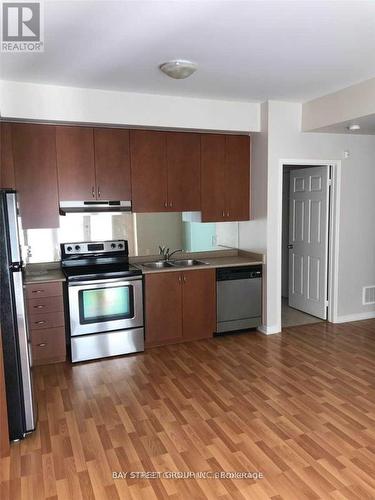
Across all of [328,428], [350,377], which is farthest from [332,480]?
[350,377]

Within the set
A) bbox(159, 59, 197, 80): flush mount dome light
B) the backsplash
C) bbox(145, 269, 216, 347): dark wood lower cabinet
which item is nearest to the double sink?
the backsplash

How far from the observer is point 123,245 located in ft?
14.8

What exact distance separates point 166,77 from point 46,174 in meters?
1.49

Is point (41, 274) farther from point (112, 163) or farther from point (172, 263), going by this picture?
point (172, 263)

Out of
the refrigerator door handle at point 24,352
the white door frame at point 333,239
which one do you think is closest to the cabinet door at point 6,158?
the refrigerator door handle at point 24,352

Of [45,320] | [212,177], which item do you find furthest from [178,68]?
[45,320]

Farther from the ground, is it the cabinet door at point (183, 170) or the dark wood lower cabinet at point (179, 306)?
the cabinet door at point (183, 170)

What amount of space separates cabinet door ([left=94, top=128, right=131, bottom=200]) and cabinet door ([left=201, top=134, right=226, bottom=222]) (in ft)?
2.91

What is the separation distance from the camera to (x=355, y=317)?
507cm

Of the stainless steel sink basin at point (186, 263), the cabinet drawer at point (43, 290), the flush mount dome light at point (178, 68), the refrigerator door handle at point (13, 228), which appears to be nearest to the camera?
the refrigerator door handle at point (13, 228)

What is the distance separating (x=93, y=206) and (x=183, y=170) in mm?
1077

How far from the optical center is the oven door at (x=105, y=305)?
381 cm

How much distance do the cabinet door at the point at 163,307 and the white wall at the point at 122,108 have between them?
161 cm

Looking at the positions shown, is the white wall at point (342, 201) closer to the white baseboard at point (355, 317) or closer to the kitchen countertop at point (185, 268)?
the white baseboard at point (355, 317)
